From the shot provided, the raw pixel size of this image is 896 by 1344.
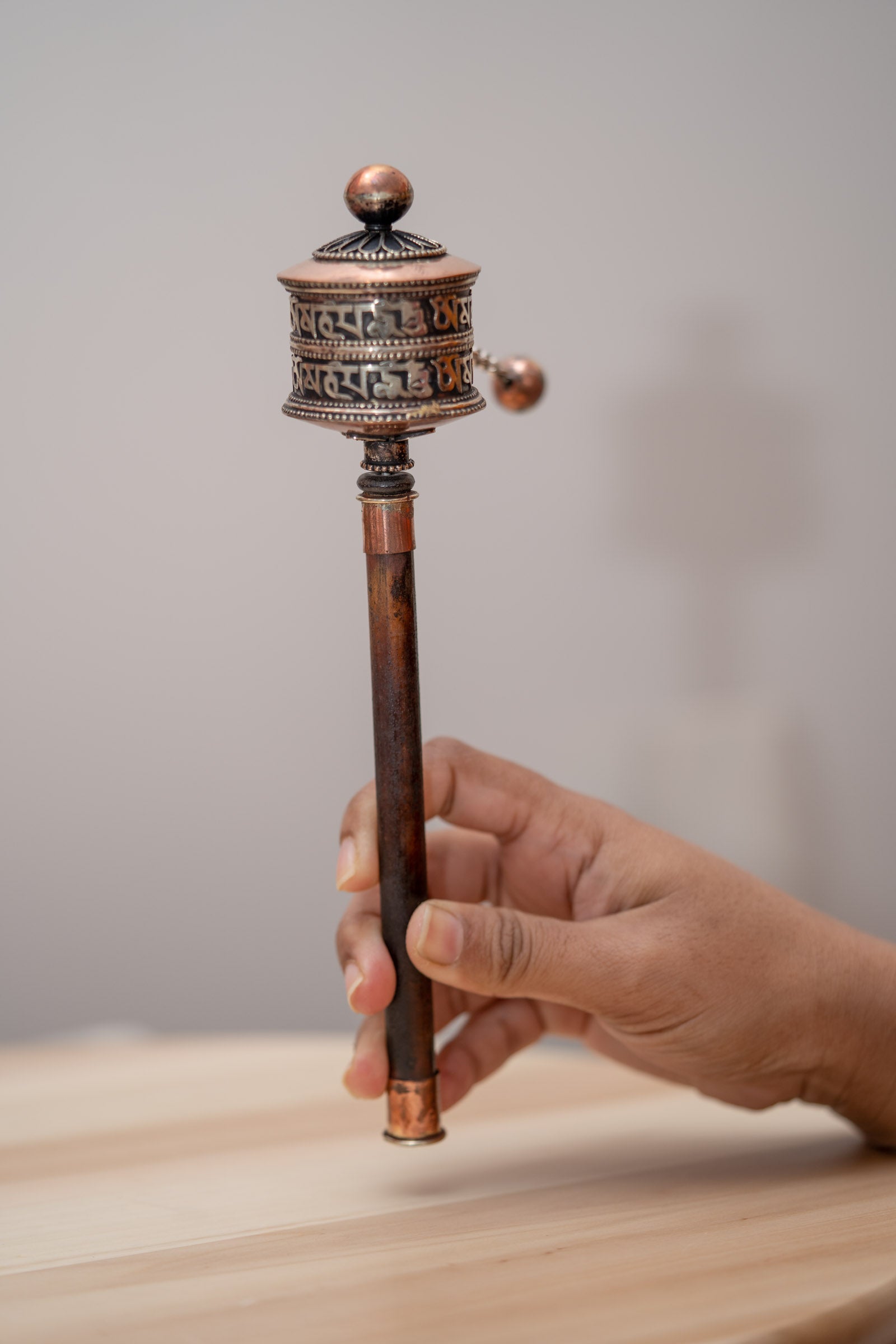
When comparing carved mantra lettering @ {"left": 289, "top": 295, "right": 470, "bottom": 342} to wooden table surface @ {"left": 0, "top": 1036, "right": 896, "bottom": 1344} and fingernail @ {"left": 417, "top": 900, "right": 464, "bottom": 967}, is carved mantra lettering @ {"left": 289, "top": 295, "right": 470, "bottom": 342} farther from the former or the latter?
wooden table surface @ {"left": 0, "top": 1036, "right": 896, "bottom": 1344}

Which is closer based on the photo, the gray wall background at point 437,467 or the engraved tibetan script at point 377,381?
the engraved tibetan script at point 377,381

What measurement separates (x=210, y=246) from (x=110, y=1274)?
126 cm

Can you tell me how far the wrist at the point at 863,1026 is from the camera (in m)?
1.05

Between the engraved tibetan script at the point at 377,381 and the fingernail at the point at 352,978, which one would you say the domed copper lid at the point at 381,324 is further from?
the fingernail at the point at 352,978

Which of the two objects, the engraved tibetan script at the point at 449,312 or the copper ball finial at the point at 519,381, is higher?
the engraved tibetan script at the point at 449,312

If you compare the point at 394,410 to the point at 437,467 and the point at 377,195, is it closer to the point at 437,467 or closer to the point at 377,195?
the point at 377,195

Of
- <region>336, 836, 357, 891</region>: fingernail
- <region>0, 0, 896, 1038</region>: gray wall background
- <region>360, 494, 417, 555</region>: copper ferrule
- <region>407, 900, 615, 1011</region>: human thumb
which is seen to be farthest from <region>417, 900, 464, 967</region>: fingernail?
<region>0, 0, 896, 1038</region>: gray wall background

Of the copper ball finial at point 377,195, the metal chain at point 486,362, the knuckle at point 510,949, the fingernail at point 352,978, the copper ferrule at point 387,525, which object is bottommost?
the fingernail at point 352,978

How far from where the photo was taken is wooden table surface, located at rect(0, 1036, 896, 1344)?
772 millimetres

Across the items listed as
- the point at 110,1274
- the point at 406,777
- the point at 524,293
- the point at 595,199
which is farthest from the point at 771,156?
the point at 110,1274

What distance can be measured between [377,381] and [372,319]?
3 centimetres

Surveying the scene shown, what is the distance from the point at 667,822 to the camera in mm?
1977

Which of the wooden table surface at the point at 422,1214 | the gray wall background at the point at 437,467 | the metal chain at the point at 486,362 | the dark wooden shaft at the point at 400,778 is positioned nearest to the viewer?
the wooden table surface at the point at 422,1214

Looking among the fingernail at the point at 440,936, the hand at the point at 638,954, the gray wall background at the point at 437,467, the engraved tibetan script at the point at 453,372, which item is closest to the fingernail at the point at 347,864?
the hand at the point at 638,954
